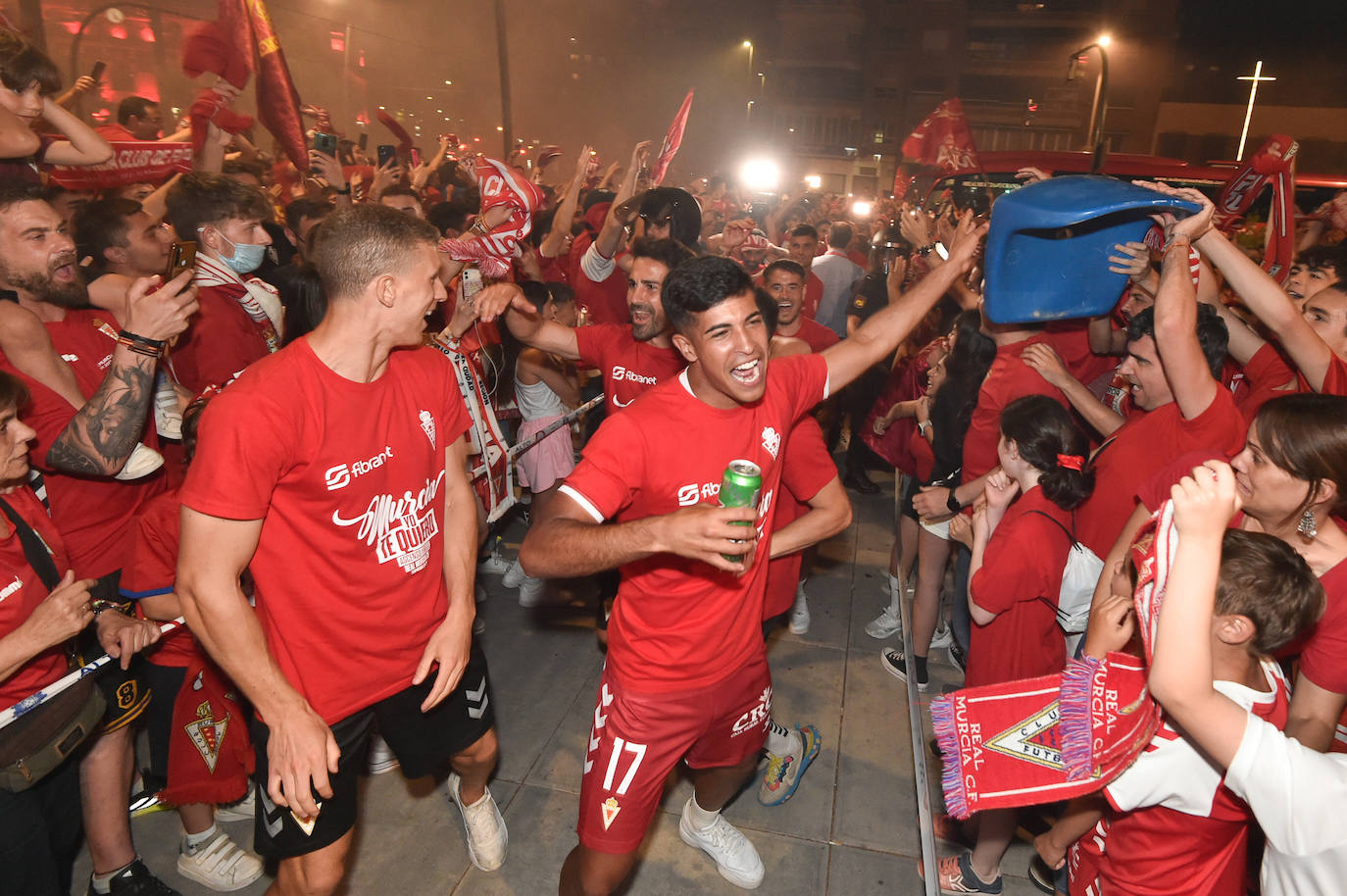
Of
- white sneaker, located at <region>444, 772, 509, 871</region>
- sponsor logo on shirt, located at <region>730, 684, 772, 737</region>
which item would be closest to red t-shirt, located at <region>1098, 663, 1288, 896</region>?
sponsor logo on shirt, located at <region>730, 684, 772, 737</region>

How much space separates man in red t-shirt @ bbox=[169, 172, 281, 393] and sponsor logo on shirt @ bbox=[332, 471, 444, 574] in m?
2.04

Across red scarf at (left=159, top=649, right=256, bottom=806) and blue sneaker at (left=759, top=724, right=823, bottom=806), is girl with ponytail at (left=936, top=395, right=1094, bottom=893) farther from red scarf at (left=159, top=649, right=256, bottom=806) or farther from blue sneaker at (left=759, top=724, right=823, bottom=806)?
red scarf at (left=159, top=649, right=256, bottom=806)

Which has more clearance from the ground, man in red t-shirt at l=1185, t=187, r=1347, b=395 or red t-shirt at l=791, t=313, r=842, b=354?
man in red t-shirt at l=1185, t=187, r=1347, b=395

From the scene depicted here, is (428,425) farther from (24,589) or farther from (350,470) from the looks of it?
(24,589)

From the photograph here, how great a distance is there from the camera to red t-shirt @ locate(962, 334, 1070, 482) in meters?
3.79

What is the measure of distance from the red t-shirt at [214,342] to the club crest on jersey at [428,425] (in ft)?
6.30

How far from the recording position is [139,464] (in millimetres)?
3105

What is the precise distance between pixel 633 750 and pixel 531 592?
118 inches

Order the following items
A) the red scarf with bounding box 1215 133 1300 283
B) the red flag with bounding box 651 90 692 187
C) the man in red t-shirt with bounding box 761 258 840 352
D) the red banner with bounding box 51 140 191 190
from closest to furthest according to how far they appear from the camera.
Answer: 1. the red scarf with bounding box 1215 133 1300 283
2. the red banner with bounding box 51 140 191 190
3. the man in red t-shirt with bounding box 761 258 840 352
4. the red flag with bounding box 651 90 692 187

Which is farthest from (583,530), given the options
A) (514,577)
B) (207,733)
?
(514,577)

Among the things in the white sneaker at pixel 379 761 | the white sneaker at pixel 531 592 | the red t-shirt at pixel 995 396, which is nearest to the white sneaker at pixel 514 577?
the white sneaker at pixel 531 592

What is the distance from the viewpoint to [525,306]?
13.0ft

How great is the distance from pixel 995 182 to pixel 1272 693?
255 inches

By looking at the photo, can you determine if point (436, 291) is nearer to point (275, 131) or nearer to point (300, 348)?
point (300, 348)
